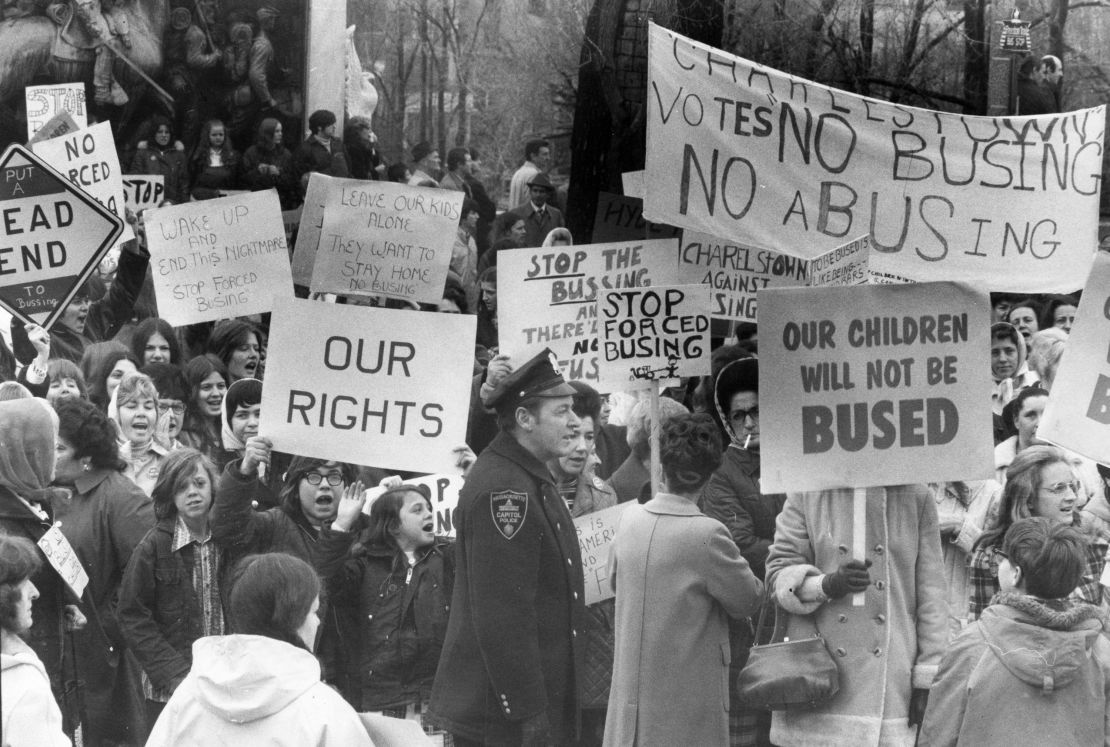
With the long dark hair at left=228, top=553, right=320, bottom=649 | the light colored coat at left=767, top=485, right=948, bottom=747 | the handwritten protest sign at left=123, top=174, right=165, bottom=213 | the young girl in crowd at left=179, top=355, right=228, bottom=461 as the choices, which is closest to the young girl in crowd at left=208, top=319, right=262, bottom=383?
the young girl in crowd at left=179, top=355, right=228, bottom=461

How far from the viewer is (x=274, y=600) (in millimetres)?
4418

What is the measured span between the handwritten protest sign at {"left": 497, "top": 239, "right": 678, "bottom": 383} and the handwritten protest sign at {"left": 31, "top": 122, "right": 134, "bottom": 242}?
7.39 feet

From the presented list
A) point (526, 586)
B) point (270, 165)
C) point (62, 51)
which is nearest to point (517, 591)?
point (526, 586)

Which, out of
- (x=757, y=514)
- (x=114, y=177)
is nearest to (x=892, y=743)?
(x=757, y=514)

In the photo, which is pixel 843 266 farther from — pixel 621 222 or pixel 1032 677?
pixel 621 222

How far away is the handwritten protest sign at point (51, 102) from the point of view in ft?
37.6

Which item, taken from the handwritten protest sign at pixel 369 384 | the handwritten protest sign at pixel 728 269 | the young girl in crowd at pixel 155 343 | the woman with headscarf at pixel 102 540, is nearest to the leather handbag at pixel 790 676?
the handwritten protest sign at pixel 369 384

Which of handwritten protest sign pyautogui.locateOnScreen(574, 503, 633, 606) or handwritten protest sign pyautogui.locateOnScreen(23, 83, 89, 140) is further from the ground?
handwritten protest sign pyautogui.locateOnScreen(23, 83, 89, 140)

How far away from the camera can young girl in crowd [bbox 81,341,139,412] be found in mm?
8711

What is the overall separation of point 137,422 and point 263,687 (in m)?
4.09

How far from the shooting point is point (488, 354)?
399 inches

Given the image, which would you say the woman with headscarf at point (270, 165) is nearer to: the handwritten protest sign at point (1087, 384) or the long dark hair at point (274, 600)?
the handwritten protest sign at point (1087, 384)

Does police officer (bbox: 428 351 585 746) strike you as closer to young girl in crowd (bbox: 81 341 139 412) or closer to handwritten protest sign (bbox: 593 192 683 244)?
young girl in crowd (bbox: 81 341 139 412)

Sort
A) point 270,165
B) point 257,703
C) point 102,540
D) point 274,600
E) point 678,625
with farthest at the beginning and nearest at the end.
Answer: point 270,165
point 102,540
point 678,625
point 274,600
point 257,703
